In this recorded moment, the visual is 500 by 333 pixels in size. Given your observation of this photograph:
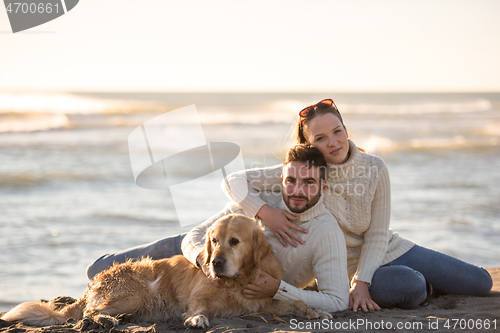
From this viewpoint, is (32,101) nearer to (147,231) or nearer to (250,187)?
(147,231)

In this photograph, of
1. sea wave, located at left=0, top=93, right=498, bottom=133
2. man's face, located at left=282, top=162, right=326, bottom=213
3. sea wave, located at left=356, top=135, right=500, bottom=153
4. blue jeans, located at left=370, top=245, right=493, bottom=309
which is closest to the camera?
man's face, located at left=282, top=162, right=326, bottom=213

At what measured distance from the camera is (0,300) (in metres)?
4.32

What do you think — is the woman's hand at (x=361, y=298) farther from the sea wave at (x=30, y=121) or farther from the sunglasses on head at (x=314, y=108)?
the sea wave at (x=30, y=121)

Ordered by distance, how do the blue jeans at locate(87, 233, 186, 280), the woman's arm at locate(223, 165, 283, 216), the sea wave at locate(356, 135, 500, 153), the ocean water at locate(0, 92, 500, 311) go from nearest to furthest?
1. the woman's arm at locate(223, 165, 283, 216)
2. the blue jeans at locate(87, 233, 186, 280)
3. the ocean water at locate(0, 92, 500, 311)
4. the sea wave at locate(356, 135, 500, 153)

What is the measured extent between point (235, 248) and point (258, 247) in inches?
7.3

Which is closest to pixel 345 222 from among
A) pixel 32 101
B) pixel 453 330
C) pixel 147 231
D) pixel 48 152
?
pixel 453 330

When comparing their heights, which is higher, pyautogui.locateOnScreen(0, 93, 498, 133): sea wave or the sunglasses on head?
the sunglasses on head

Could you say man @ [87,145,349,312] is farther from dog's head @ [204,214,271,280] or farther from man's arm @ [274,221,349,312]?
dog's head @ [204,214,271,280]

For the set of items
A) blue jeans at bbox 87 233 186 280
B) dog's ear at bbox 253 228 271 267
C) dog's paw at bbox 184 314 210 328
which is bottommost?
blue jeans at bbox 87 233 186 280

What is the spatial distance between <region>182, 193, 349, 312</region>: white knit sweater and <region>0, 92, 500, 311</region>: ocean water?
1033 mm

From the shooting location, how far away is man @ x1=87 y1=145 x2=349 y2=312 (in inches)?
123

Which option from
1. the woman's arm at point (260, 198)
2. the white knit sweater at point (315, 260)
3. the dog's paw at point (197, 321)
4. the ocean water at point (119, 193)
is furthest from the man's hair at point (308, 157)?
the dog's paw at point (197, 321)

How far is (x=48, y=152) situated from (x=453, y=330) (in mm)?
13253

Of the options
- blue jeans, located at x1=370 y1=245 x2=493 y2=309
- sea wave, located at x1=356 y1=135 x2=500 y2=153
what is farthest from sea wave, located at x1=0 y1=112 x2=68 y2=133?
blue jeans, located at x1=370 y1=245 x2=493 y2=309
